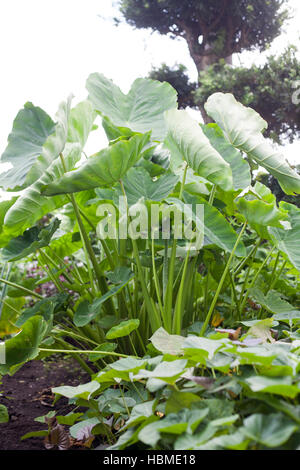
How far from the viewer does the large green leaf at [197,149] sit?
38.1 inches

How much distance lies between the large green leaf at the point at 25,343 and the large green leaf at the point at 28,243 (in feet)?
1.03

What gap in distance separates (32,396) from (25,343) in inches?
24.8

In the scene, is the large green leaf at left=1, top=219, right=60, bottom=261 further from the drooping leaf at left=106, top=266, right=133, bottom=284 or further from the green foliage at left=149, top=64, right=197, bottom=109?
the green foliage at left=149, top=64, right=197, bottom=109

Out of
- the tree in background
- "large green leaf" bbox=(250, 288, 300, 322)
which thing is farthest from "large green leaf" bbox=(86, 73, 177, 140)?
the tree in background

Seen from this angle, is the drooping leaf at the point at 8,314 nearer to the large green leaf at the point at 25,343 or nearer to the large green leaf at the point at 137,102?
the large green leaf at the point at 25,343

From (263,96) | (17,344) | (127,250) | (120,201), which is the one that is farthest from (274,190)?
(17,344)

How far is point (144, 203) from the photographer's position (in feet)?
3.50

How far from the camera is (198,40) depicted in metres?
6.98

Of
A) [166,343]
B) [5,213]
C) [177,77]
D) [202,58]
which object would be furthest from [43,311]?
[202,58]

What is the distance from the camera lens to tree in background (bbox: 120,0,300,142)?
16.9 ft

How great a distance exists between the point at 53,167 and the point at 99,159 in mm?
260

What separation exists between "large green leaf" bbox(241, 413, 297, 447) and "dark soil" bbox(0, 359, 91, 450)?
29.5 inches

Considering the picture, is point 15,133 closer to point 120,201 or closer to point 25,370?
point 120,201

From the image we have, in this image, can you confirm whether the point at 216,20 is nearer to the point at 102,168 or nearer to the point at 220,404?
the point at 102,168
